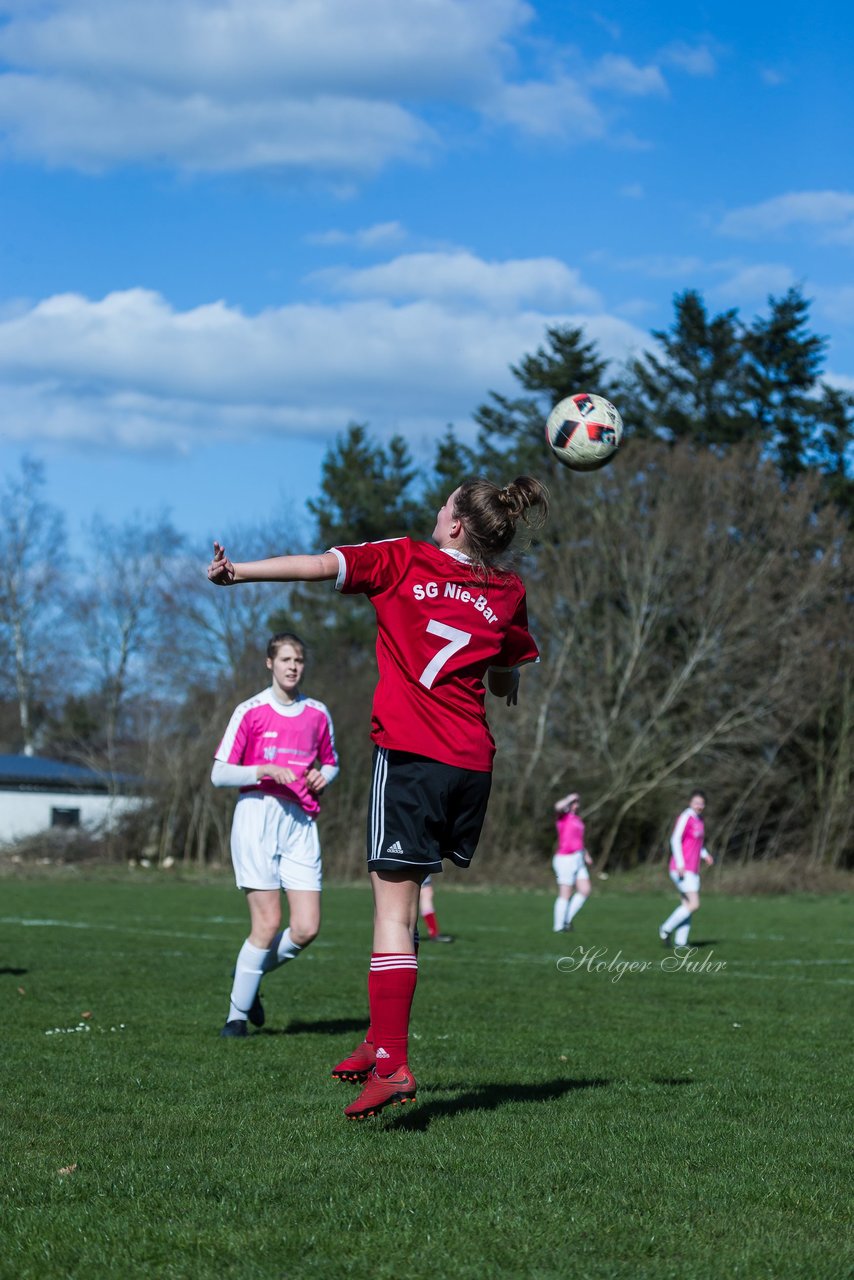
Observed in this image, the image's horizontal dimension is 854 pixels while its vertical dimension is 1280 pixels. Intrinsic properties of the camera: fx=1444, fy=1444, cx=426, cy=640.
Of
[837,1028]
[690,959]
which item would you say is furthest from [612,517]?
[837,1028]

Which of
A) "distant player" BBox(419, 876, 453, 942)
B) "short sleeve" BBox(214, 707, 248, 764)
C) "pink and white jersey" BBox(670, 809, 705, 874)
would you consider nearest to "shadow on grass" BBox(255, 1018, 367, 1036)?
"short sleeve" BBox(214, 707, 248, 764)

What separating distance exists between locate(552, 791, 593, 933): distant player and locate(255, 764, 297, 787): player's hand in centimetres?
1032

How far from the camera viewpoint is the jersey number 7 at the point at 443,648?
4.96 m

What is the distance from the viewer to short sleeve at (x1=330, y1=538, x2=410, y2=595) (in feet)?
15.8

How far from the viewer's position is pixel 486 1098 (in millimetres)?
5684

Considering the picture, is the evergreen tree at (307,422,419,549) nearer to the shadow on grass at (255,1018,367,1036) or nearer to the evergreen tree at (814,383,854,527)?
the evergreen tree at (814,383,854,527)

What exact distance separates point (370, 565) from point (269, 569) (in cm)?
49

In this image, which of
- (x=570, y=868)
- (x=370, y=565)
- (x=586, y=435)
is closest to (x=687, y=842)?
(x=570, y=868)

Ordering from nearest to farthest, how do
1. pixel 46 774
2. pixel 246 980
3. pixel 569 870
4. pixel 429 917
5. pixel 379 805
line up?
pixel 379 805 → pixel 246 980 → pixel 429 917 → pixel 569 870 → pixel 46 774

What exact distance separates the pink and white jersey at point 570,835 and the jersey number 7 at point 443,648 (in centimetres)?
1368

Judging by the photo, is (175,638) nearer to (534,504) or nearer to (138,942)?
(138,942)

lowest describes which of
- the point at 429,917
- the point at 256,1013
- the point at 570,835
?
the point at 429,917

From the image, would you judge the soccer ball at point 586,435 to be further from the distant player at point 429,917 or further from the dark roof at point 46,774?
the dark roof at point 46,774

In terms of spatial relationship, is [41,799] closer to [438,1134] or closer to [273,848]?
[273,848]
